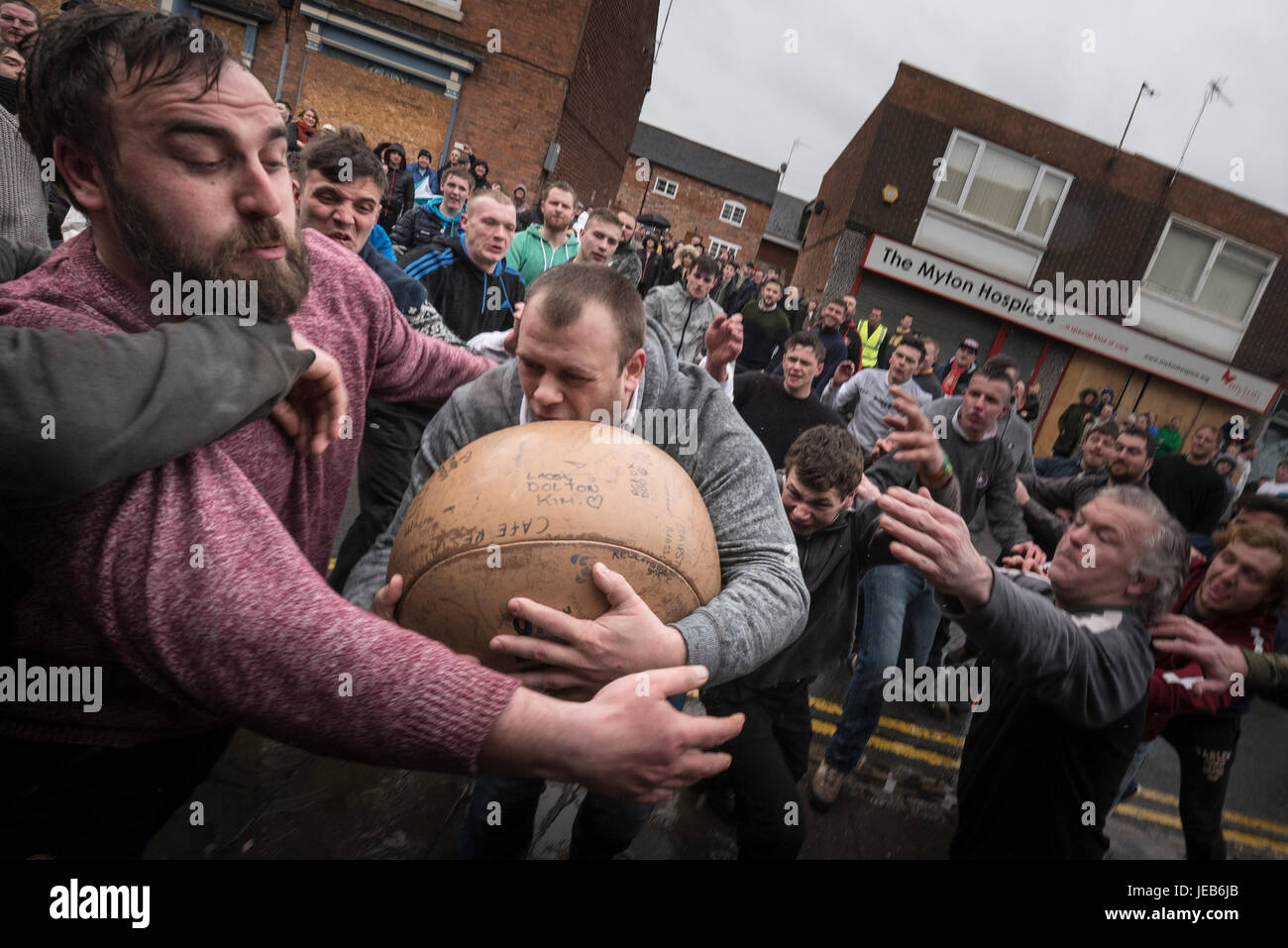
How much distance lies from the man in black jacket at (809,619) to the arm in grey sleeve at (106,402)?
2322 millimetres

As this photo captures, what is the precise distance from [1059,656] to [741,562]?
47.2 inches

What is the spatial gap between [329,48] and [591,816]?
18.9 meters

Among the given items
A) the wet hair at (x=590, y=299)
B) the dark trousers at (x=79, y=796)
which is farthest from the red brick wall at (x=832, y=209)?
the dark trousers at (x=79, y=796)

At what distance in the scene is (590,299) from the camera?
6.15ft

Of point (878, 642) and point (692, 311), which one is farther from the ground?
point (692, 311)

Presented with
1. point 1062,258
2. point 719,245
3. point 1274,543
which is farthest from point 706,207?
point 1274,543

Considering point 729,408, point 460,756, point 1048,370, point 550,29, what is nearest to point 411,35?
point 550,29

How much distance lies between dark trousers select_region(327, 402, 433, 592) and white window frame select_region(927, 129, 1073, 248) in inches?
827

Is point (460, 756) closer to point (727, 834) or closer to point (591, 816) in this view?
point (591, 816)

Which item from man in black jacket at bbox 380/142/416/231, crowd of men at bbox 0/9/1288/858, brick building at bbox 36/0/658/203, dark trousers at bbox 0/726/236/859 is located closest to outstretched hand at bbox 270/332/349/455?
crowd of men at bbox 0/9/1288/858

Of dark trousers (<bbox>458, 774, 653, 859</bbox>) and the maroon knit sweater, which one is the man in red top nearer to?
dark trousers (<bbox>458, 774, 653, 859</bbox>)

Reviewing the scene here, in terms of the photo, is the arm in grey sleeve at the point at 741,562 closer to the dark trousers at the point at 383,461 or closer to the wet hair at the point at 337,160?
the dark trousers at the point at 383,461

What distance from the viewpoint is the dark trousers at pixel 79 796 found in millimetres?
1461

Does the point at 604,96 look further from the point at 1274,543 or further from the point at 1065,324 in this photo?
the point at 1274,543
